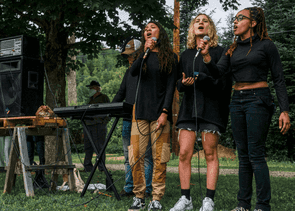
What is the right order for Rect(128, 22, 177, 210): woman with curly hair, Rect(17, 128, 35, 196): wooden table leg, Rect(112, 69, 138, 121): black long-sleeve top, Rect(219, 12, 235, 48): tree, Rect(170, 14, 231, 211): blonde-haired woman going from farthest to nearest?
1. Rect(219, 12, 235, 48): tree
2. Rect(112, 69, 138, 121): black long-sleeve top
3. Rect(17, 128, 35, 196): wooden table leg
4. Rect(128, 22, 177, 210): woman with curly hair
5. Rect(170, 14, 231, 211): blonde-haired woman

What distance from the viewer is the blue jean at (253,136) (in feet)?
9.75

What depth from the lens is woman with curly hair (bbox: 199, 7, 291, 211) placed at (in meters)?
2.99

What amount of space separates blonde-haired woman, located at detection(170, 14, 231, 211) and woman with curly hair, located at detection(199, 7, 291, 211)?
0.17 m

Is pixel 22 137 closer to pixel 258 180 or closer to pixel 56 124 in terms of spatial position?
pixel 56 124

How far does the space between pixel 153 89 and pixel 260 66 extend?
1.08m

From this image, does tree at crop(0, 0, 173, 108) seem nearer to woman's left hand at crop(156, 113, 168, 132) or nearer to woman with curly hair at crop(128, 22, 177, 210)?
woman with curly hair at crop(128, 22, 177, 210)

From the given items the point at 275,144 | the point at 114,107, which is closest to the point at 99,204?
the point at 114,107

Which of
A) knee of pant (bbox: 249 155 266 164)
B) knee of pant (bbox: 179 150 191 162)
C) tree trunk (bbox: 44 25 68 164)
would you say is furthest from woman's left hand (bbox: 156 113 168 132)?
tree trunk (bbox: 44 25 68 164)

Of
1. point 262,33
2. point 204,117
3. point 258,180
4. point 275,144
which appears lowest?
point 275,144

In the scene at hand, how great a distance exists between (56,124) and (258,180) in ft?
9.45

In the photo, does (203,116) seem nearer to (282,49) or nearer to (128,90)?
(128,90)

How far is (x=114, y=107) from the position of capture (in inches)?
135

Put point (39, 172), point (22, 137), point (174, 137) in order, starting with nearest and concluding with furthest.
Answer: point (22, 137)
point (39, 172)
point (174, 137)

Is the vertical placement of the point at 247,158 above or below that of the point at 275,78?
below
